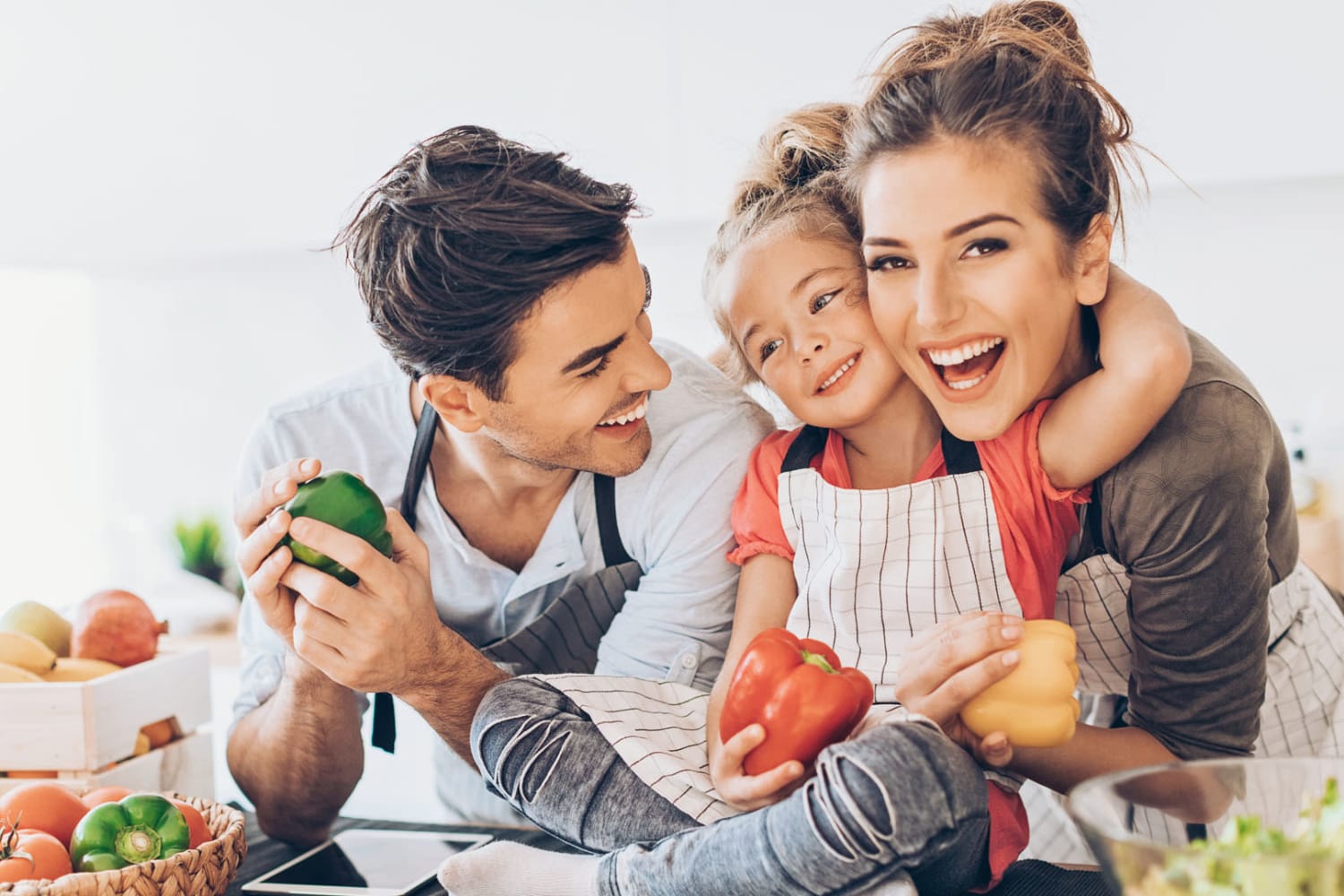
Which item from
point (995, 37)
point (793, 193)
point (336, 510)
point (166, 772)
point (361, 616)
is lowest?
point (166, 772)

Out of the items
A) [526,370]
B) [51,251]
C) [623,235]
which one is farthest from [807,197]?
[51,251]

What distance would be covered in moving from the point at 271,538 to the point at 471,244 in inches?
15.3

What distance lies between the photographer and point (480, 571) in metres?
1.64

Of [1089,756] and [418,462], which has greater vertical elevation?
[418,462]

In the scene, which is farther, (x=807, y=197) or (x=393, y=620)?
(x=807, y=197)

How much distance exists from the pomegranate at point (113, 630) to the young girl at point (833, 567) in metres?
0.66

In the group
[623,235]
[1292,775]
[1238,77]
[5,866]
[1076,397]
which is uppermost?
[1238,77]

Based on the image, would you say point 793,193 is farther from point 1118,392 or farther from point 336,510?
point 336,510

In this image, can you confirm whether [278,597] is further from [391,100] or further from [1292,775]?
[391,100]

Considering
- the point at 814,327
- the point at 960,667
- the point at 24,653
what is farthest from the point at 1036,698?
the point at 24,653

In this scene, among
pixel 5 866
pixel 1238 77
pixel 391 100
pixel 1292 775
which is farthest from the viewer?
pixel 391 100

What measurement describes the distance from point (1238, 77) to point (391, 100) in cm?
206

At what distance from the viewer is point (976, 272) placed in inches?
47.9

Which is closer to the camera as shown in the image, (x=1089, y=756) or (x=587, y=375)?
(x=1089, y=756)
